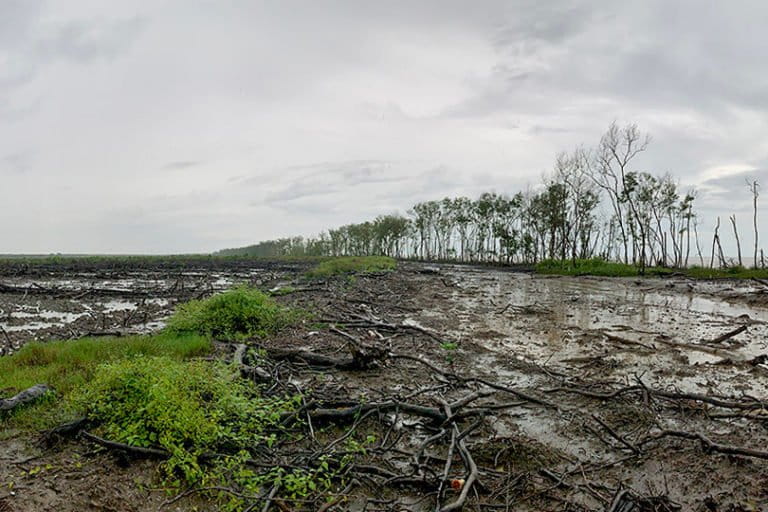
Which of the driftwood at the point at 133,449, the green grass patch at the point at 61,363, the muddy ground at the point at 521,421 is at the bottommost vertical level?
the muddy ground at the point at 521,421

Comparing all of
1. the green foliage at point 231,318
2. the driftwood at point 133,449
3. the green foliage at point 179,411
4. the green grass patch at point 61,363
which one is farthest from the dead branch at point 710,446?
the green foliage at point 231,318

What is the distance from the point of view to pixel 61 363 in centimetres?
751

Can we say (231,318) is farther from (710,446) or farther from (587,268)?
(587,268)

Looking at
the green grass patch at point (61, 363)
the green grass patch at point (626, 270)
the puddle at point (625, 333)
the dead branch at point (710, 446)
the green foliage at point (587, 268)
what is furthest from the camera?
the green foliage at point (587, 268)


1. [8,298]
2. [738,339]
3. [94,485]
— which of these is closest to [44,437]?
[94,485]

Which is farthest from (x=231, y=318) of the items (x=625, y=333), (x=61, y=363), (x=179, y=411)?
(x=625, y=333)

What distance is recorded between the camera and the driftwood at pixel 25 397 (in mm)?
5409

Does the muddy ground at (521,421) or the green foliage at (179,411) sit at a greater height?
the green foliage at (179,411)

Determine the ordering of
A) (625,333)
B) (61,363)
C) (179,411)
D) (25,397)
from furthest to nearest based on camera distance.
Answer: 1. (625,333)
2. (61,363)
3. (25,397)
4. (179,411)

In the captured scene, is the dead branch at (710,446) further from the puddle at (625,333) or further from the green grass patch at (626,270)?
the green grass patch at (626,270)

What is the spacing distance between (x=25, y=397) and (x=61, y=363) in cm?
203

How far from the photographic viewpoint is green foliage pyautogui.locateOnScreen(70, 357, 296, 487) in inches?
175

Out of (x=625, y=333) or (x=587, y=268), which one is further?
(x=587, y=268)

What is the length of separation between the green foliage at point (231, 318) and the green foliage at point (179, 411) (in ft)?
16.5
